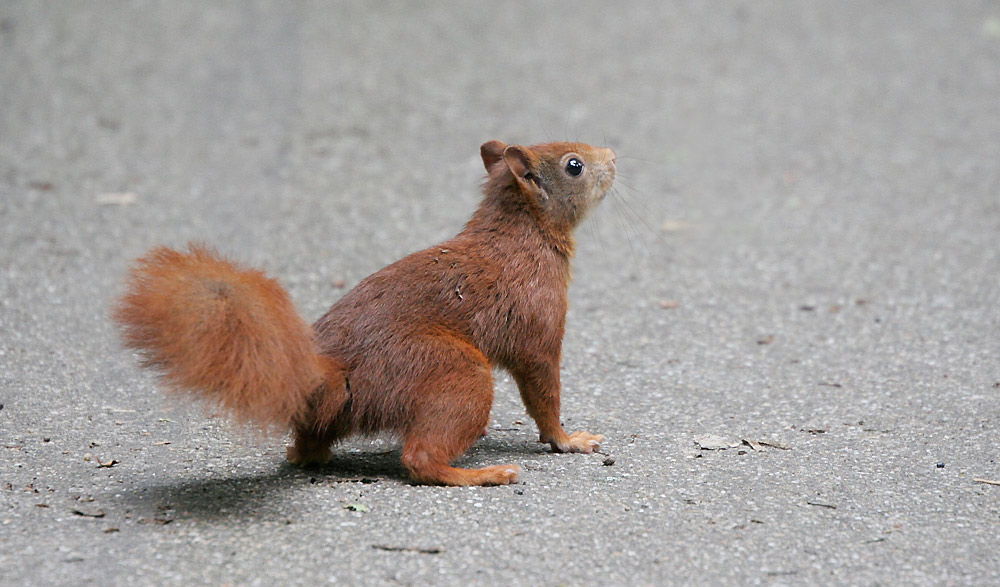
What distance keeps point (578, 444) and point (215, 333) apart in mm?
1381

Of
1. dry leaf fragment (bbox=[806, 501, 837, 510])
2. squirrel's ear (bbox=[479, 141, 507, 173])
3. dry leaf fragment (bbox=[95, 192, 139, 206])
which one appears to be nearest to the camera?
dry leaf fragment (bbox=[806, 501, 837, 510])

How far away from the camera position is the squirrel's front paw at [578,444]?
360 cm

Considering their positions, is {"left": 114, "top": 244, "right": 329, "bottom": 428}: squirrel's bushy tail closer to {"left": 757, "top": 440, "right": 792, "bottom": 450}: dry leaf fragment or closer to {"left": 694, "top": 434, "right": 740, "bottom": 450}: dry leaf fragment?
{"left": 694, "top": 434, "right": 740, "bottom": 450}: dry leaf fragment

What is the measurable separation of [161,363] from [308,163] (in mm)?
4497

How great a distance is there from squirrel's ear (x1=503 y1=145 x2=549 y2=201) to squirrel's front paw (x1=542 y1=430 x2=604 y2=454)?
0.83 meters

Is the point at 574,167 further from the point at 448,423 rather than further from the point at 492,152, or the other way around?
the point at 448,423

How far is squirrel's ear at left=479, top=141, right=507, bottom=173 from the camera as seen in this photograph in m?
3.82

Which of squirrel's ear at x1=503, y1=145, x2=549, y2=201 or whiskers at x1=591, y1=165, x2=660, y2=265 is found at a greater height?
squirrel's ear at x1=503, y1=145, x2=549, y2=201

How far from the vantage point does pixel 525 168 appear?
3662 mm

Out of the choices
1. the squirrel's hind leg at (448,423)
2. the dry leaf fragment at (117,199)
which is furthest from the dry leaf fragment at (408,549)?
the dry leaf fragment at (117,199)

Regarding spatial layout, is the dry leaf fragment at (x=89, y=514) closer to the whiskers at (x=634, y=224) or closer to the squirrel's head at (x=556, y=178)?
the squirrel's head at (x=556, y=178)

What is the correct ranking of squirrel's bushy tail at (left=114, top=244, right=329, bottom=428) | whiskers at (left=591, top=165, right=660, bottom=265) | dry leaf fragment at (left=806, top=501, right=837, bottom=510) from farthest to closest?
whiskers at (left=591, top=165, right=660, bottom=265) < dry leaf fragment at (left=806, top=501, right=837, bottom=510) < squirrel's bushy tail at (left=114, top=244, right=329, bottom=428)

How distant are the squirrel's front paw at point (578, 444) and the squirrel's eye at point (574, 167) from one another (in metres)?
0.92

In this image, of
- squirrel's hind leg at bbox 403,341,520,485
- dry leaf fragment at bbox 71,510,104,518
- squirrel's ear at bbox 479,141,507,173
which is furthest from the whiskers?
dry leaf fragment at bbox 71,510,104,518
